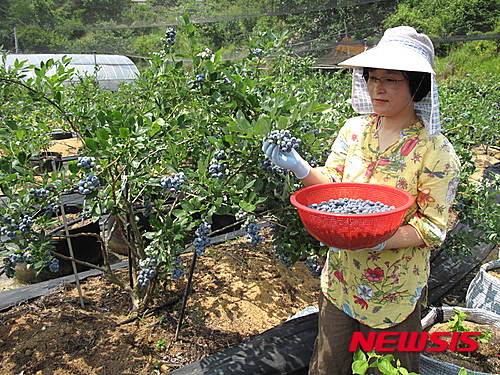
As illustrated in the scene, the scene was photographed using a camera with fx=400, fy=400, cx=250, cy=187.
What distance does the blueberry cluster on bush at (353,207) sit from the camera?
110 cm

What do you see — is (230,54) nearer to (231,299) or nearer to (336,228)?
(231,299)

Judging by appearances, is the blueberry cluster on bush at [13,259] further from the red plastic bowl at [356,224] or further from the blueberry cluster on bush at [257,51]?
the blueberry cluster on bush at [257,51]

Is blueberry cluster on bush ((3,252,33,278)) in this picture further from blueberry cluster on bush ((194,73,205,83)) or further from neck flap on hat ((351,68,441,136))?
neck flap on hat ((351,68,441,136))

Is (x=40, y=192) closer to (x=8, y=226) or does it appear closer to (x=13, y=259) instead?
(x=8, y=226)

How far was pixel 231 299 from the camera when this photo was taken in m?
2.28

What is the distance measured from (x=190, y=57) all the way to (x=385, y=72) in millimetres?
783

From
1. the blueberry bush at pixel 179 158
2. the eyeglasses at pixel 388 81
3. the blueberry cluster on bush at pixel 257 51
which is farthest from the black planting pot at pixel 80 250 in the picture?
the eyeglasses at pixel 388 81

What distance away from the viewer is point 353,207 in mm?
1115

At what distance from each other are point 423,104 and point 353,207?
1.31ft

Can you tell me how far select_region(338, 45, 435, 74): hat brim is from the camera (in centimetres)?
112

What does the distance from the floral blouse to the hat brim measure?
0.20m

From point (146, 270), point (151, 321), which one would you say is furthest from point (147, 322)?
point (146, 270)

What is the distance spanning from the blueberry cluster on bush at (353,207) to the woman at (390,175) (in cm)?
12

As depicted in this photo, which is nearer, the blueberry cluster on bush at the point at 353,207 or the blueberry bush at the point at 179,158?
the blueberry cluster on bush at the point at 353,207
